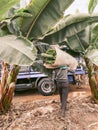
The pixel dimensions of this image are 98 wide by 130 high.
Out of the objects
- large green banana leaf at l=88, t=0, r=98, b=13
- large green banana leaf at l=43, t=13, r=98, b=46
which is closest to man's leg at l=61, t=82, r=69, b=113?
large green banana leaf at l=43, t=13, r=98, b=46

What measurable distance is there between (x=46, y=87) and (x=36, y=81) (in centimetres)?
49

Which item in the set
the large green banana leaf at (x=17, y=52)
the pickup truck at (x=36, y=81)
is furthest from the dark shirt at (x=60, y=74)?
the pickup truck at (x=36, y=81)

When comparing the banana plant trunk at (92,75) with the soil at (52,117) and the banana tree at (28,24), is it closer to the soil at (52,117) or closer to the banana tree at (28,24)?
the soil at (52,117)

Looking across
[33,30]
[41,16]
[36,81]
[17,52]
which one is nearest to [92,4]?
[41,16]

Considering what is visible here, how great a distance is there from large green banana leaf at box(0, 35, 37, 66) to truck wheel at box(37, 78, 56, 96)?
7293mm

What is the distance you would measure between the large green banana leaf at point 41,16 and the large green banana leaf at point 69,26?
1.07ft

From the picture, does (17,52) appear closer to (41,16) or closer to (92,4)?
(41,16)

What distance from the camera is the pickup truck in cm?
1191

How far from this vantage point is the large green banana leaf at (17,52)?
4.12 metres

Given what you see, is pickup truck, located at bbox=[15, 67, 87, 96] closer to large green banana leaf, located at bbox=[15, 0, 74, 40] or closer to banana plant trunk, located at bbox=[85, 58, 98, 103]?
banana plant trunk, located at bbox=[85, 58, 98, 103]

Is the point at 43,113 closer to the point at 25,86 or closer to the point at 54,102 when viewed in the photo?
the point at 54,102

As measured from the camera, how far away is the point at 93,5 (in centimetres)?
611

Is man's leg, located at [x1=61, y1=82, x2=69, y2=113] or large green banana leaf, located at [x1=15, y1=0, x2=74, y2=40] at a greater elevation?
large green banana leaf, located at [x1=15, y1=0, x2=74, y2=40]

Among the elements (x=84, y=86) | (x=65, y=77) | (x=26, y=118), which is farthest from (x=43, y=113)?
(x=84, y=86)
